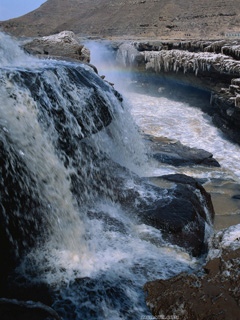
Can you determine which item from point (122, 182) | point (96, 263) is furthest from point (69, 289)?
point (122, 182)

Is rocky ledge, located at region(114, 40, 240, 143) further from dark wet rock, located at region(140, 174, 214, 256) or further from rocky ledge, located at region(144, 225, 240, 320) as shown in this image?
rocky ledge, located at region(144, 225, 240, 320)

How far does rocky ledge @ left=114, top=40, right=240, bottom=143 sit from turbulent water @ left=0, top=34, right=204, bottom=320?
4485mm

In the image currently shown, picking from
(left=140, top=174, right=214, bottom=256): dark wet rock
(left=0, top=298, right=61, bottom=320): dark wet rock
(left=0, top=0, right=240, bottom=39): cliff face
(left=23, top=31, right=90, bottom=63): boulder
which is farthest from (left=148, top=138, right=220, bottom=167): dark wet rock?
(left=0, top=0, right=240, bottom=39): cliff face

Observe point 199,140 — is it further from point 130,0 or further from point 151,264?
point 130,0

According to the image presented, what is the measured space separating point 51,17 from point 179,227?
55512 mm

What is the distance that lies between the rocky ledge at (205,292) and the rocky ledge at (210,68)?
223 inches

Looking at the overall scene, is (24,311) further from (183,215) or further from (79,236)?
(183,215)

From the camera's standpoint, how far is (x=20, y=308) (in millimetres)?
2016

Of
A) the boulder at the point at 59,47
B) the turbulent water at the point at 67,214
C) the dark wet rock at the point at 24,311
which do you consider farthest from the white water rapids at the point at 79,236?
the boulder at the point at 59,47

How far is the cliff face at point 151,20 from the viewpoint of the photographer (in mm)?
30938

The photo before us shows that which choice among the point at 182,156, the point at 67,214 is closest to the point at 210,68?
the point at 182,156

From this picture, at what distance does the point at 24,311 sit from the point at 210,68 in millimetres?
8829

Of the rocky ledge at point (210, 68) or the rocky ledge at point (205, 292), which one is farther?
the rocky ledge at point (210, 68)

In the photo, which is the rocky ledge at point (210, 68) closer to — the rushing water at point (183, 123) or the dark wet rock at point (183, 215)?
the rushing water at point (183, 123)
